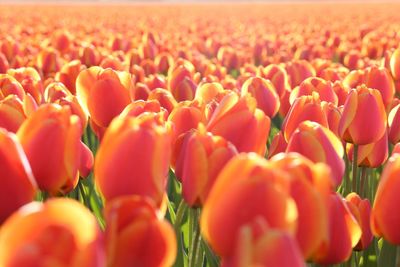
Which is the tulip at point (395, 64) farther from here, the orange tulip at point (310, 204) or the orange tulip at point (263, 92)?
the orange tulip at point (310, 204)

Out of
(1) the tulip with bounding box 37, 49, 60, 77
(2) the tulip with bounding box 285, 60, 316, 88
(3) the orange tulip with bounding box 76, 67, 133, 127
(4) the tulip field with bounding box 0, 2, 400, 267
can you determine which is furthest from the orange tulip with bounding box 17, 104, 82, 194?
(1) the tulip with bounding box 37, 49, 60, 77

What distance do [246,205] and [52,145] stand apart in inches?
18.9

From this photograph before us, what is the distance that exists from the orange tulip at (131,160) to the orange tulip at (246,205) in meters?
0.20

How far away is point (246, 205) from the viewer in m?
0.87

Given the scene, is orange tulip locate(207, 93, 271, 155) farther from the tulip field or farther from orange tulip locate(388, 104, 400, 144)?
orange tulip locate(388, 104, 400, 144)

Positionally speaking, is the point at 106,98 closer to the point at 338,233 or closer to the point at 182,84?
the point at 182,84

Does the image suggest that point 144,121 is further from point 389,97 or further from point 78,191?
point 389,97

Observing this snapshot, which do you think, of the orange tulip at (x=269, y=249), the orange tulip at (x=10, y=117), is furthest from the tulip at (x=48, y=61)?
the orange tulip at (x=269, y=249)

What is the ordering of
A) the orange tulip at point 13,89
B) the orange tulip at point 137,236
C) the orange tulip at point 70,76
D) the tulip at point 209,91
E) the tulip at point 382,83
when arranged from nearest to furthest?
1. the orange tulip at point 137,236
2. the orange tulip at point 13,89
3. the tulip at point 209,91
4. the tulip at point 382,83
5. the orange tulip at point 70,76

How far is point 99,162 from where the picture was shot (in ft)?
3.53

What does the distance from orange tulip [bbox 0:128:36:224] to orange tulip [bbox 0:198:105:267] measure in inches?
10.5

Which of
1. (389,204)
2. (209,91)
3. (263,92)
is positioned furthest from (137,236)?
(263,92)

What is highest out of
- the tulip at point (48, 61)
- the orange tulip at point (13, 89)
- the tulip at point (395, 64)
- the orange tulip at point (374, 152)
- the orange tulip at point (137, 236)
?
the orange tulip at point (137, 236)

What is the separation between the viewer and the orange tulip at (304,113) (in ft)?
5.68
